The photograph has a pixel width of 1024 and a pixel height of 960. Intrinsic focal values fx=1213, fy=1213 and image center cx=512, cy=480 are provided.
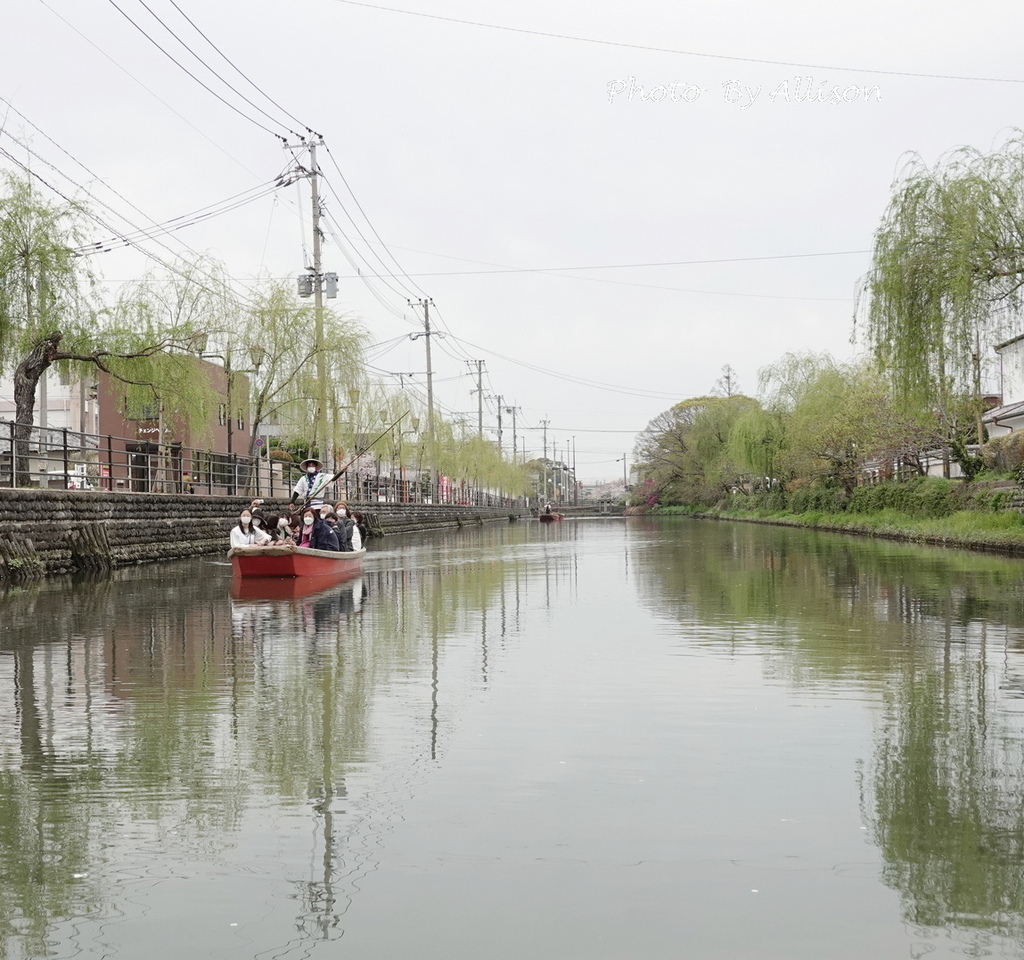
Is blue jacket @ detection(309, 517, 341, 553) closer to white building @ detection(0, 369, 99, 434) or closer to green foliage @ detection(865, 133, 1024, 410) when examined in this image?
green foliage @ detection(865, 133, 1024, 410)

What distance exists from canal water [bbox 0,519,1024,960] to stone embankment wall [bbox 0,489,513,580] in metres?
8.21

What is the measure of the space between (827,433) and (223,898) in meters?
42.6

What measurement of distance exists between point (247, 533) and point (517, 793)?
15.9 m

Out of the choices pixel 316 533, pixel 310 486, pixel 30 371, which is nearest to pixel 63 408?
pixel 30 371

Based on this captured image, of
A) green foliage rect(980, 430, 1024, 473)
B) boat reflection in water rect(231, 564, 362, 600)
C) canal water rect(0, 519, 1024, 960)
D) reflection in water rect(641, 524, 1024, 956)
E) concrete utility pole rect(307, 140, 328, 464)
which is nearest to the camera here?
canal water rect(0, 519, 1024, 960)

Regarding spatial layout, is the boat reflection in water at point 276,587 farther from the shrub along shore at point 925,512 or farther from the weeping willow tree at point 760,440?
the weeping willow tree at point 760,440

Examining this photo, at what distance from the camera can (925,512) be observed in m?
34.1

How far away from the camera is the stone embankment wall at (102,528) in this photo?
64.2ft

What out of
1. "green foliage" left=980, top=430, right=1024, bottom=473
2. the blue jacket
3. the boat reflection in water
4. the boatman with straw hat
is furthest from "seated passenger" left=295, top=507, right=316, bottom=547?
"green foliage" left=980, top=430, right=1024, bottom=473

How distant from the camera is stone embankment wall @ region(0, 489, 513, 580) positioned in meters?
19.6

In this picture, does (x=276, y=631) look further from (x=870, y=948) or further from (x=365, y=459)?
(x=365, y=459)

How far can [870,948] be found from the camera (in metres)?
3.60

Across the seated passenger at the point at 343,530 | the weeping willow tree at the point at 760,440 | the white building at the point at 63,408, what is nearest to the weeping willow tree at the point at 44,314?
the seated passenger at the point at 343,530

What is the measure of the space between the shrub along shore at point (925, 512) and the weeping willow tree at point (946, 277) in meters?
4.05
